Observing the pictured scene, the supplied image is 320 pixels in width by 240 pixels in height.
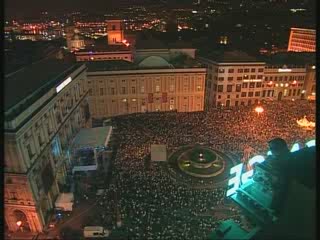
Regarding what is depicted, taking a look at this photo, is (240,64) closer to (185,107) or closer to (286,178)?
(185,107)

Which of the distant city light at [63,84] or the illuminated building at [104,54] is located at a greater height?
the illuminated building at [104,54]

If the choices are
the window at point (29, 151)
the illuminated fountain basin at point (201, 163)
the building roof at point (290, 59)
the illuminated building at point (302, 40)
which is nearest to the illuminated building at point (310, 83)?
the building roof at point (290, 59)

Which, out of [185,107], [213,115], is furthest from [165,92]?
[213,115]

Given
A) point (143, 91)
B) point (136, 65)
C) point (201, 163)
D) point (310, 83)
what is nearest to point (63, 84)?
point (143, 91)

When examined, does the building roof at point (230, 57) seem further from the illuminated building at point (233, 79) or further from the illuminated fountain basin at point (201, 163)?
the illuminated fountain basin at point (201, 163)

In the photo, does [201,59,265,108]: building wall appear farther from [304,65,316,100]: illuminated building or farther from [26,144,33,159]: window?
[26,144,33,159]: window

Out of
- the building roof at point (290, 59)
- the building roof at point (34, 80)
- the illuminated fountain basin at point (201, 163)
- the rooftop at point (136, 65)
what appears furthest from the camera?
the building roof at point (290, 59)
